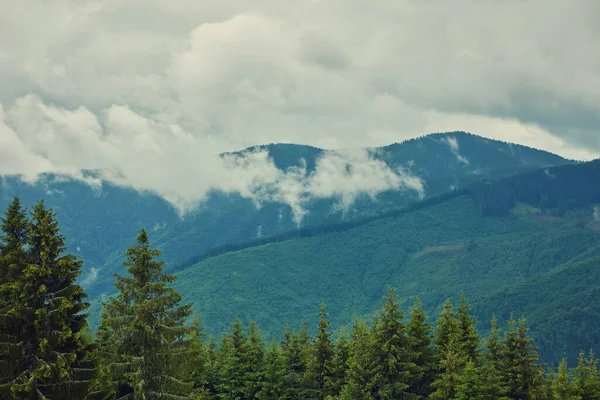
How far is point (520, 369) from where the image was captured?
236ft

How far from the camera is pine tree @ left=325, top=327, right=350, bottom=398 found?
265 feet

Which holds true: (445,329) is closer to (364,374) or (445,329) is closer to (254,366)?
(364,374)

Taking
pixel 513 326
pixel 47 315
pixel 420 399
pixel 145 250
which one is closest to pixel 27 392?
pixel 47 315

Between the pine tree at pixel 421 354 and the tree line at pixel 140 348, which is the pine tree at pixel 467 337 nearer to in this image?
the tree line at pixel 140 348

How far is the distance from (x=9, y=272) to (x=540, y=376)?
175ft

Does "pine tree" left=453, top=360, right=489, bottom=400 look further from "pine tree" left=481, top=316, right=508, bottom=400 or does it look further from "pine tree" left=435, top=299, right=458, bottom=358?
"pine tree" left=435, top=299, right=458, bottom=358

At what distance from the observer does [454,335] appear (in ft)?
256

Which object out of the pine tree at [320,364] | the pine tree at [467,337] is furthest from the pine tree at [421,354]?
the pine tree at [320,364]

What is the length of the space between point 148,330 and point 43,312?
674 cm

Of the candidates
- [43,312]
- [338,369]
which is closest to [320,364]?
[338,369]

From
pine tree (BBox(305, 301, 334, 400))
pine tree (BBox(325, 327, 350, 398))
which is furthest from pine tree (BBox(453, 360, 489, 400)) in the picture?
pine tree (BBox(305, 301, 334, 400))

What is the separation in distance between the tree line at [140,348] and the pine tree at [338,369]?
228 centimetres

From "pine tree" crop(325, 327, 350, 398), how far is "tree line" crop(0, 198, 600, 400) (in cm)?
228

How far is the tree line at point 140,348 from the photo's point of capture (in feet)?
138
